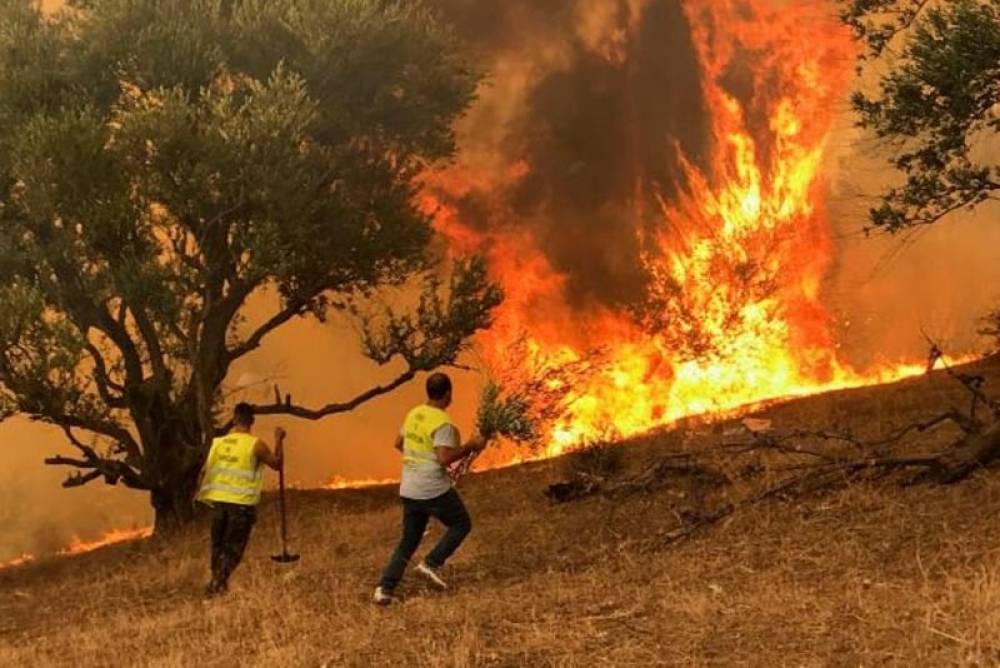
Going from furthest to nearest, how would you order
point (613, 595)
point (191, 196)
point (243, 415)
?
point (191, 196) → point (243, 415) → point (613, 595)

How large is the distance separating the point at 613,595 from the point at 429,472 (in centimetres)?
210

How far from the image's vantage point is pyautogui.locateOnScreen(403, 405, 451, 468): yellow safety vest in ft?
31.5

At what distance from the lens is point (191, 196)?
687 inches

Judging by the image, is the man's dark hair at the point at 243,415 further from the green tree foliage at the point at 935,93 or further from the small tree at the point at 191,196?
the green tree foliage at the point at 935,93

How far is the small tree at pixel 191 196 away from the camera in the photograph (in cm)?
1755

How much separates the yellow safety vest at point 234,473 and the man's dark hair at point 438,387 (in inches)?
113

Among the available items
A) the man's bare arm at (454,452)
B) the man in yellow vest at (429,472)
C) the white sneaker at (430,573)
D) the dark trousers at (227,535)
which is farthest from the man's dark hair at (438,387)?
the dark trousers at (227,535)

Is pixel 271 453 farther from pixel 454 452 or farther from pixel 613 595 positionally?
pixel 613 595

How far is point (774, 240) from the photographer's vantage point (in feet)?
96.6

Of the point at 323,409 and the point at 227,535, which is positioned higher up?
the point at 323,409

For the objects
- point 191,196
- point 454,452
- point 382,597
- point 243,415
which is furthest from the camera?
point 191,196

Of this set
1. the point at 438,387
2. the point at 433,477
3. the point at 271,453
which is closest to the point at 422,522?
the point at 433,477

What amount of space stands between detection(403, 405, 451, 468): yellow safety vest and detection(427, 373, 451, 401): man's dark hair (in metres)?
0.15

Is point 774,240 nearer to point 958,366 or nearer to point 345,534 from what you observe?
point 958,366
